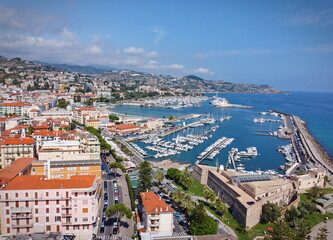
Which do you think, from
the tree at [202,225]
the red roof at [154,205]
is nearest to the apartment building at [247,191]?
the tree at [202,225]

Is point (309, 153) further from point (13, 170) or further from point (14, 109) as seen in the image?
point (14, 109)

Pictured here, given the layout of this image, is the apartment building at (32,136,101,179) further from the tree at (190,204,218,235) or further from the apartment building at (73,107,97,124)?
the apartment building at (73,107,97,124)

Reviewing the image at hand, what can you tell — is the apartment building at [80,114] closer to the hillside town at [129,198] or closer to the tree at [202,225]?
the hillside town at [129,198]

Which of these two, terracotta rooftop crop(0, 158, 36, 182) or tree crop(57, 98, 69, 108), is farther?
tree crop(57, 98, 69, 108)

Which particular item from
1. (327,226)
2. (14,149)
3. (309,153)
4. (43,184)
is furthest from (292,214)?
(309,153)

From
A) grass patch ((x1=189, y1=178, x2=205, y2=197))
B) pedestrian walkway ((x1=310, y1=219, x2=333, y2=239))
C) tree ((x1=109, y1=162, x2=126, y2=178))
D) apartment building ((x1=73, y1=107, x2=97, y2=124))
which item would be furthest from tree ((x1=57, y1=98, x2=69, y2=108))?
pedestrian walkway ((x1=310, y1=219, x2=333, y2=239))

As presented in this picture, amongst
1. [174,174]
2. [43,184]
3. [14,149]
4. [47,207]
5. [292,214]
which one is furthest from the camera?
[174,174]
